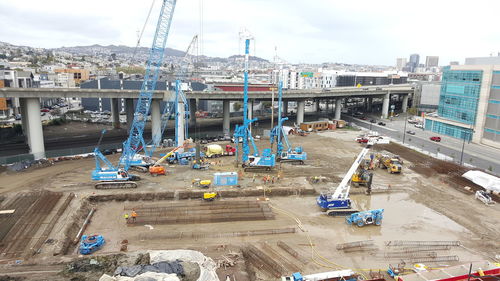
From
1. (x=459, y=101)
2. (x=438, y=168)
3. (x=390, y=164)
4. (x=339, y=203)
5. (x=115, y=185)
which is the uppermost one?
(x=459, y=101)

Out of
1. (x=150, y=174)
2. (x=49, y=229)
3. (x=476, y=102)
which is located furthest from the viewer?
(x=476, y=102)

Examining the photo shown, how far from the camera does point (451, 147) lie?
48.7 meters

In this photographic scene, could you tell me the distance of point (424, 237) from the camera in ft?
75.0

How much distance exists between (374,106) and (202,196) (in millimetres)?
86187

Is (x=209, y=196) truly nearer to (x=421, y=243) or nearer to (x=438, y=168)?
(x=421, y=243)

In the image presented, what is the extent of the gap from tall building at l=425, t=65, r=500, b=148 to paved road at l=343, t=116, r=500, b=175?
1695mm

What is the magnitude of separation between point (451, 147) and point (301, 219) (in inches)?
1420

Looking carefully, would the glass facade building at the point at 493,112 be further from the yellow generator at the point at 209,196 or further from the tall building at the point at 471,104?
the yellow generator at the point at 209,196

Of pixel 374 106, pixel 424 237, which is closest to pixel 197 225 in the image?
pixel 424 237

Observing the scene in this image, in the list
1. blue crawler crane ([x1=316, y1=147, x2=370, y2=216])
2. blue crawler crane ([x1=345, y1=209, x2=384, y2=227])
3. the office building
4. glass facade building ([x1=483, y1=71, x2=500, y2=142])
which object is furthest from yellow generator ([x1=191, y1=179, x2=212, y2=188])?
the office building

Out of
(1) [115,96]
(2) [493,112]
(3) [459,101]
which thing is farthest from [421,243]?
(3) [459,101]

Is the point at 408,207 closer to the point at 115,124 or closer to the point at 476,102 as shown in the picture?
the point at 476,102

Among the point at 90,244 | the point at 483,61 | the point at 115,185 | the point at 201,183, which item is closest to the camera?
the point at 90,244

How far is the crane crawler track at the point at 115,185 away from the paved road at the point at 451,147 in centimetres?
3899
